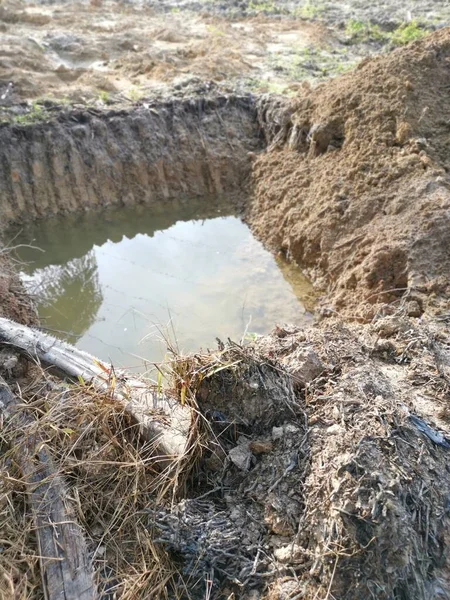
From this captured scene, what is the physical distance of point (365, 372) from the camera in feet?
9.86

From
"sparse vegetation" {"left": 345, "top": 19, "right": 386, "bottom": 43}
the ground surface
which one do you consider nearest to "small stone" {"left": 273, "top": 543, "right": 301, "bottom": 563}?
the ground surface

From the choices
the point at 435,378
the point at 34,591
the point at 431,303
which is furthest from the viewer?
the point at 431,303

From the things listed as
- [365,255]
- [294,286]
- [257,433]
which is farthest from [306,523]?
[294,286]

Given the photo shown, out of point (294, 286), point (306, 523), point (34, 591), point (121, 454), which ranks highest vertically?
point (306, 523)

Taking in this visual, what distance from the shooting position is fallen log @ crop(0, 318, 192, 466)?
286 centimetres

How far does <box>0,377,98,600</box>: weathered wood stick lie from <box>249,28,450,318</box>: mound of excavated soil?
11.1 ft

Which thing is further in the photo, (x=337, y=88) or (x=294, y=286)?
(x=337, y=88)

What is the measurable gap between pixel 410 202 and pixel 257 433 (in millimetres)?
3871

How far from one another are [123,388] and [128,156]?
5.66m

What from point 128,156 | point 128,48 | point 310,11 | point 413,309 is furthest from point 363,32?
point 413,309

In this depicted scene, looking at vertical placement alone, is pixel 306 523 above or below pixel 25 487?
above

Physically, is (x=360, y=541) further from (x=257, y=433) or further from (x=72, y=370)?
(x=72, y=370)

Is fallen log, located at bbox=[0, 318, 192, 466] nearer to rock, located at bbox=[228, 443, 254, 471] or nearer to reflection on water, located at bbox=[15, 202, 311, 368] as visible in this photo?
rock, located at bbox=[228, 443, 254, 471]

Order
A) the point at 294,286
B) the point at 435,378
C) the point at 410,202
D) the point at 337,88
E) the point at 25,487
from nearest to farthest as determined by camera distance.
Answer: the point at 25,487, the point at 435,378, the point at 410,202, the point at 294,286, the point at 337,88
